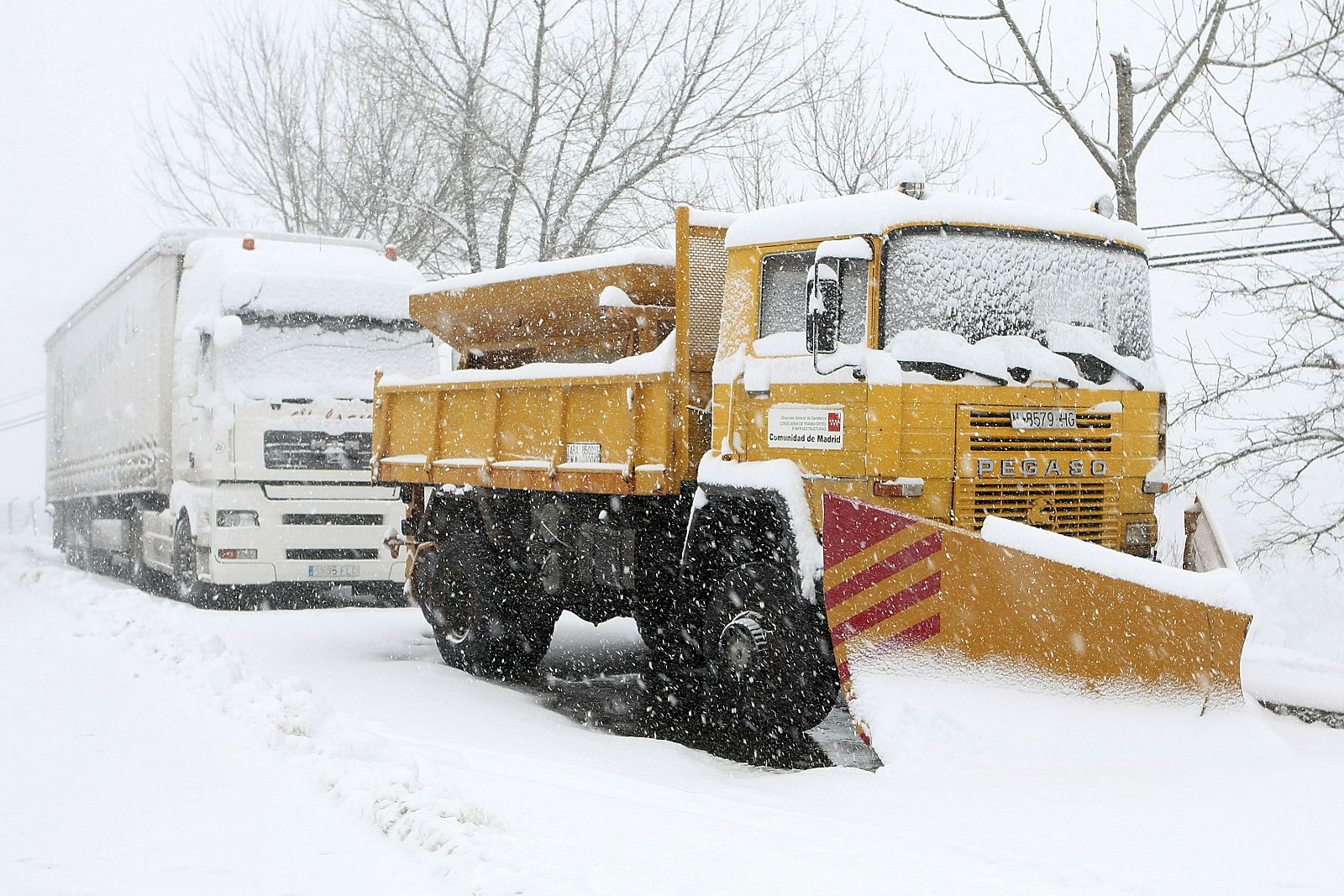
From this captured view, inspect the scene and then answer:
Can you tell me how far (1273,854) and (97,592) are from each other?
11.9 m

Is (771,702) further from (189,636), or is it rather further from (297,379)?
(297,379)

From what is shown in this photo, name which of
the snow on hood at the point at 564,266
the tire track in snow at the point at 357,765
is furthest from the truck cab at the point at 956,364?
the tire track in snow at the point at 357,765

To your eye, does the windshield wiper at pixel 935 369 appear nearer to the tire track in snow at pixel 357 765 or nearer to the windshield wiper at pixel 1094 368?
the windshield wiper at pixel 1094 368

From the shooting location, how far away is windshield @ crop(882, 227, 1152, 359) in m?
7.09

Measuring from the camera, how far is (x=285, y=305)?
14.1m

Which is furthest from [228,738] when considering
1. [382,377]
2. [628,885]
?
[382,377]

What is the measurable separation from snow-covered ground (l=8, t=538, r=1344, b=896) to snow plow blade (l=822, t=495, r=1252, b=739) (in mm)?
238

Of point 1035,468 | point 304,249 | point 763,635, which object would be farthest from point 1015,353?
point 304,249

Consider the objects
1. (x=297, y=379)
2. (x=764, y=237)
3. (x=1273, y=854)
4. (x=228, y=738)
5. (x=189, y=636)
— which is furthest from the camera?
(x=297, y=379)

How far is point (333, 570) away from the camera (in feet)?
45.7

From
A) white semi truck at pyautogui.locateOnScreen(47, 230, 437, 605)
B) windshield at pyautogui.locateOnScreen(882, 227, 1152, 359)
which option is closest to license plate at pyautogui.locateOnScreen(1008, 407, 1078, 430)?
windshield at pyautogui.locateOnScreen(882, 227, 1152, 359)

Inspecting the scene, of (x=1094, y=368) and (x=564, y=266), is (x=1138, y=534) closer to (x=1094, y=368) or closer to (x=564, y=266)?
(x=1094, y=368)

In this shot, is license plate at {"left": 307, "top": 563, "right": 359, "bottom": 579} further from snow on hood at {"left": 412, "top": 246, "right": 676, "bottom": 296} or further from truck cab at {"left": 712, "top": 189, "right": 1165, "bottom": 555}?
truck cab at {"left": 712, "top": 189, "right": 1165, "bottom": 555}

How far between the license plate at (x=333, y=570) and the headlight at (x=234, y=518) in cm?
71
